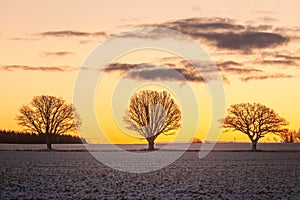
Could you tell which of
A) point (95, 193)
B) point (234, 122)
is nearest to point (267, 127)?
point (234, 122)

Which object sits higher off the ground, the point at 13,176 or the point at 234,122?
the point at 234,122

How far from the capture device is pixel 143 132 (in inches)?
4385

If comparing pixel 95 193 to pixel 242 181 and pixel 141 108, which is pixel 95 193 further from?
pixel 141 108

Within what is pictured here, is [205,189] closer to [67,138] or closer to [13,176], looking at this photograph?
[13,176]

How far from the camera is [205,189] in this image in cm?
3041

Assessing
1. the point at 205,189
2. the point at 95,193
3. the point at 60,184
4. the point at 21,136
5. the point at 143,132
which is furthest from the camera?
the point at 21,136

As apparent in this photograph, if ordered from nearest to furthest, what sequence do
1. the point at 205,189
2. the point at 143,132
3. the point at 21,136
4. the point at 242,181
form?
the point at 205,189
the point at 242,181
the point at 143,132
the point at 21,136

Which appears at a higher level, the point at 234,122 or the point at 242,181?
the point at 234,122

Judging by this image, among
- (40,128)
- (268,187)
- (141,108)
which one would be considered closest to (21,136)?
(40,128)

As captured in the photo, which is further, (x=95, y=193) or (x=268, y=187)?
(x=268, y=187)

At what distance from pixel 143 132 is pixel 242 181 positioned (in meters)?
75.9

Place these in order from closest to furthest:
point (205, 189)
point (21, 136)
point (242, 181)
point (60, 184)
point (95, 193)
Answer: point (95, 193), point (205, 189), point (60, 184), point (242, 181), point (21, 136)

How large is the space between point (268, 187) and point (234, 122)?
86.8 m

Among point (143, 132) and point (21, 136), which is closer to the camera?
point (143, 132)
